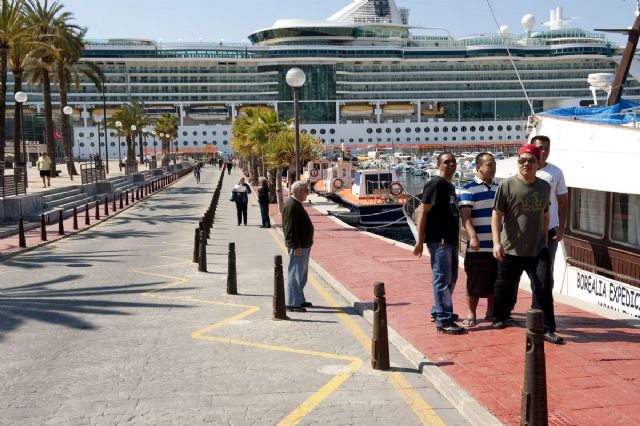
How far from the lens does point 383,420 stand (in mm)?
5527

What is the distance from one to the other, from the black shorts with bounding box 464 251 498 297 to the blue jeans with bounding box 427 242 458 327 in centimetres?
19

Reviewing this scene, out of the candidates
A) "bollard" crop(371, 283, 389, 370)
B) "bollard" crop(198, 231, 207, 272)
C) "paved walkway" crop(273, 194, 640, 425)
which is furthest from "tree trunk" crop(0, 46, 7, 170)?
"bollard" crop(371, 283, 389, 370)

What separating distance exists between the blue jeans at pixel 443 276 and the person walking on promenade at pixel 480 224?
0.78ft

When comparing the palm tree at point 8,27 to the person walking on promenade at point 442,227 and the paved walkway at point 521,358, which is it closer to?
the paved walkway at point 521,358

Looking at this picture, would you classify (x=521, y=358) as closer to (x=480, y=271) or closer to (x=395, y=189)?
(x=480, y=271)

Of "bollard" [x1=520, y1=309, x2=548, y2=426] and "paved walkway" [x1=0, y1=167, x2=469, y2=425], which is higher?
"bollard" [x1=520, y1=309, x2=548, y2=426]

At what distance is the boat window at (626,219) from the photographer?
10469 mm

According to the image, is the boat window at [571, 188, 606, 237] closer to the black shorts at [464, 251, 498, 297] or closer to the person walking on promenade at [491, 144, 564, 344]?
the black shorts at [464, 251, 498, 297]

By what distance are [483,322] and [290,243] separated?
2748 mm

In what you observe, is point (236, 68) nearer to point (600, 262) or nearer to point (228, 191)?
point (228, 191)

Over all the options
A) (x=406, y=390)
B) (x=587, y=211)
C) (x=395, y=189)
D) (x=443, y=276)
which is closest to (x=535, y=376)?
(x=406, y=390)

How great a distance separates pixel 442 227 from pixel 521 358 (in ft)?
5.50

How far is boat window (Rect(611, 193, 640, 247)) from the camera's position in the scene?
A: 10469mm

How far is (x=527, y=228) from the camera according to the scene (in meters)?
7.16
